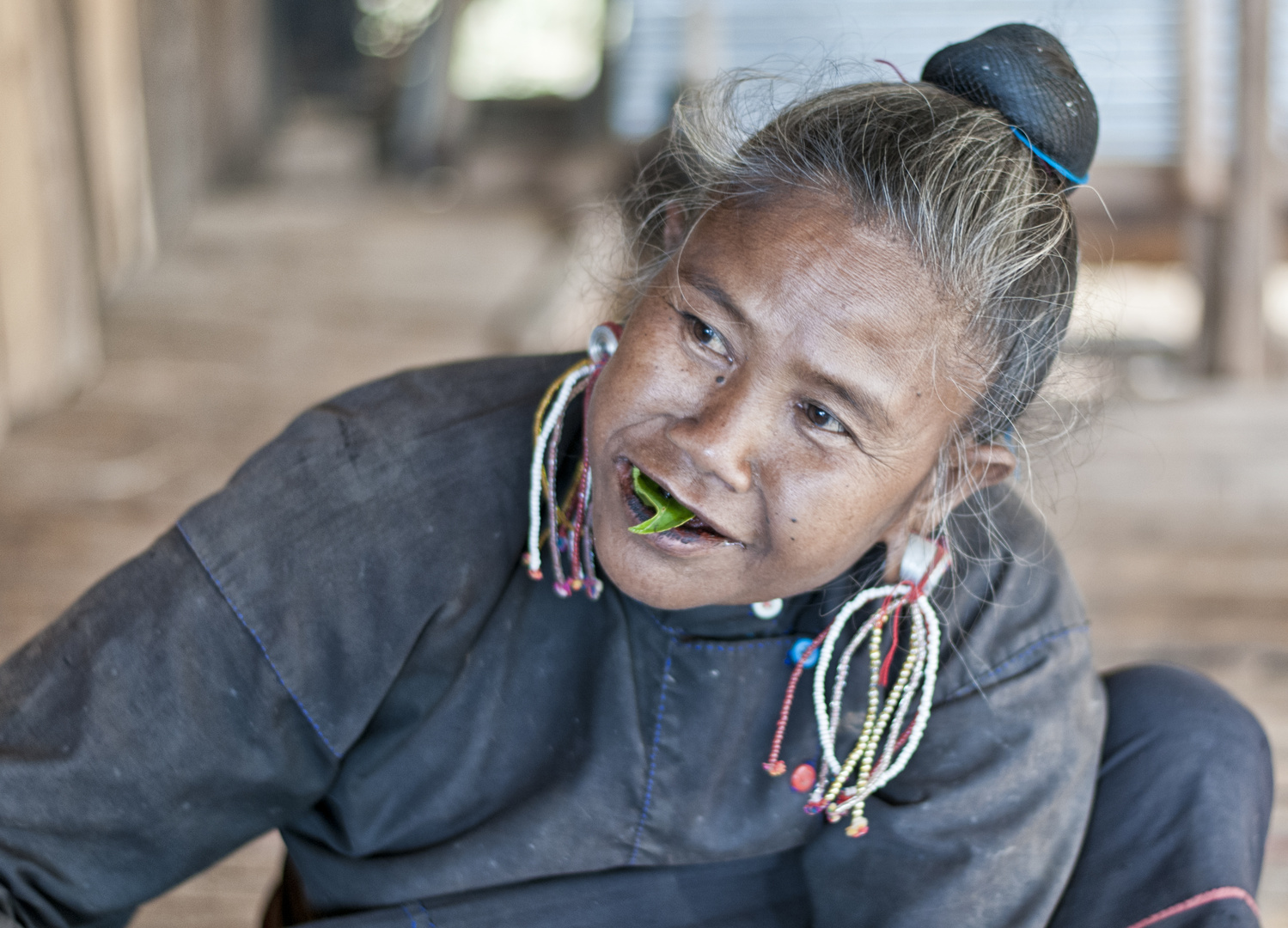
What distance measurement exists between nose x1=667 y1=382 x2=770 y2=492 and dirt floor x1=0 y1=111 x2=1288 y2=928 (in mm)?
406

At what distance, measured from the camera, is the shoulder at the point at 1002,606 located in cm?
113

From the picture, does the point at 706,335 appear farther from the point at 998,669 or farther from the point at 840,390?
the point at 998,669

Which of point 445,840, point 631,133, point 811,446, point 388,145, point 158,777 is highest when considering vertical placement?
point 811,446

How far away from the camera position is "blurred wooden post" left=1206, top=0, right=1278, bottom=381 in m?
3.31

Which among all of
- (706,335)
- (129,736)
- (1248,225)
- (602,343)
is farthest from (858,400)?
(1248,225)

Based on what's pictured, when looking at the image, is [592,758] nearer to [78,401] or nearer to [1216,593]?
[1216,593]

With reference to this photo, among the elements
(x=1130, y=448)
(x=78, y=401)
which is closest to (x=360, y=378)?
(x=78, y=401)

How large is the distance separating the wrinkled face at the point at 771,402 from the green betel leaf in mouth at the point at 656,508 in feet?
0.04

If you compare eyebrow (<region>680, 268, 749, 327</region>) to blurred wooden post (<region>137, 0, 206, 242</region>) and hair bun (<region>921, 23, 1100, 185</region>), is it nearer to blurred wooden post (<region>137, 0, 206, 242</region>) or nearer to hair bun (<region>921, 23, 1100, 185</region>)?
hair bun (<region>921, 23, 1100, 185</region>)

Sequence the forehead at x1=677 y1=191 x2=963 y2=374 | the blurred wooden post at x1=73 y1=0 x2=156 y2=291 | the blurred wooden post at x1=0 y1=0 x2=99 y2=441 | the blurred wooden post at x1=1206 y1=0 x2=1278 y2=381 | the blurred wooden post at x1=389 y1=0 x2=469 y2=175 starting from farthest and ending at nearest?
the blurred wooden post at x1=389 y1=0 x2=469 y2=175
the blurred wooden post at x1=73 y1=0 x2=156 y2=291
the blurred wooden post at x1=1206 y1=0 x2=1278 y2=381
the blurred wooden post at x1=0 y1=0 x2=99 y2=441
the forehead at x1=677 y1=191 x2=963 y2=374

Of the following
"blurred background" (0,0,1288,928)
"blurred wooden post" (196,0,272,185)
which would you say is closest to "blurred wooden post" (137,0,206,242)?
"blurred background" (0,0,1288,928)

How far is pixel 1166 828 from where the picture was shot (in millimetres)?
1116

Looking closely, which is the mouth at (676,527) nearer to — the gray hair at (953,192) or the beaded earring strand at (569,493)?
the beaded earring strand at (569,493)

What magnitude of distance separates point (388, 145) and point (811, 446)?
196 inches
